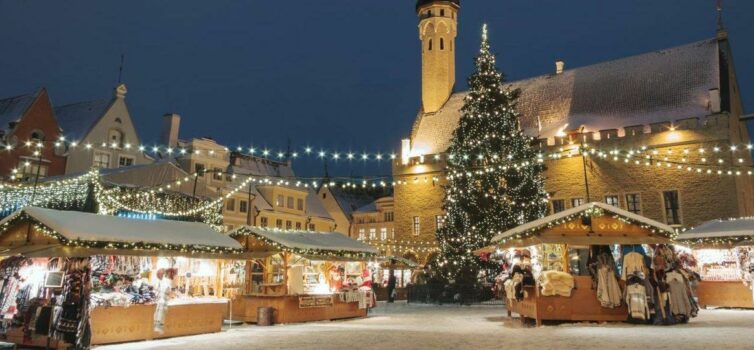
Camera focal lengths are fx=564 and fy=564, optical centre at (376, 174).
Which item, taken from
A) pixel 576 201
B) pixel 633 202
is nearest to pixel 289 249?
pixel 576 201

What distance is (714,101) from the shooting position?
27.3 metres

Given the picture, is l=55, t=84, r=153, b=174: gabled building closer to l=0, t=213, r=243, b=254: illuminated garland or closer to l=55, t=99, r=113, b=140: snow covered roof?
l=55, t=99, r=113, b=140: snow covered roof

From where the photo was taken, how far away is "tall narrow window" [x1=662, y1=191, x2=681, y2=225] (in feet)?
91.6

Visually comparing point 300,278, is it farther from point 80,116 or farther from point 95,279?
point 80,116

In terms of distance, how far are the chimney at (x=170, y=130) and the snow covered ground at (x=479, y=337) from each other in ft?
72.5

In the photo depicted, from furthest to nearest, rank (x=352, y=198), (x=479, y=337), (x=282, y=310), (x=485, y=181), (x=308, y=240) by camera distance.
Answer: (x=352, y=198) < (x=485, y=181) < (x=308, y=240) < (x=282, y=310) < (x=479, y=337)

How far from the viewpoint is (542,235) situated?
14523 mm

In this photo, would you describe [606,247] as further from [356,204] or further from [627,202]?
[356,204]

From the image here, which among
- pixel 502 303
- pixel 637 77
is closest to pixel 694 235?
pixel 502 303

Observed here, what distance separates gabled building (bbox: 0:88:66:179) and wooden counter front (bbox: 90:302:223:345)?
17.7 m

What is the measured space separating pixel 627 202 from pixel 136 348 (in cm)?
2576

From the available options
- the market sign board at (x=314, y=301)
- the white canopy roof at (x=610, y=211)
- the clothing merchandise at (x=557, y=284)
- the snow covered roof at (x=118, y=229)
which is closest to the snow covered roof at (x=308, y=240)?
the market sign board at (x=314, y=301)

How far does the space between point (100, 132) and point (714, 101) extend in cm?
3115

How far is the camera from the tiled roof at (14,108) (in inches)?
1079
